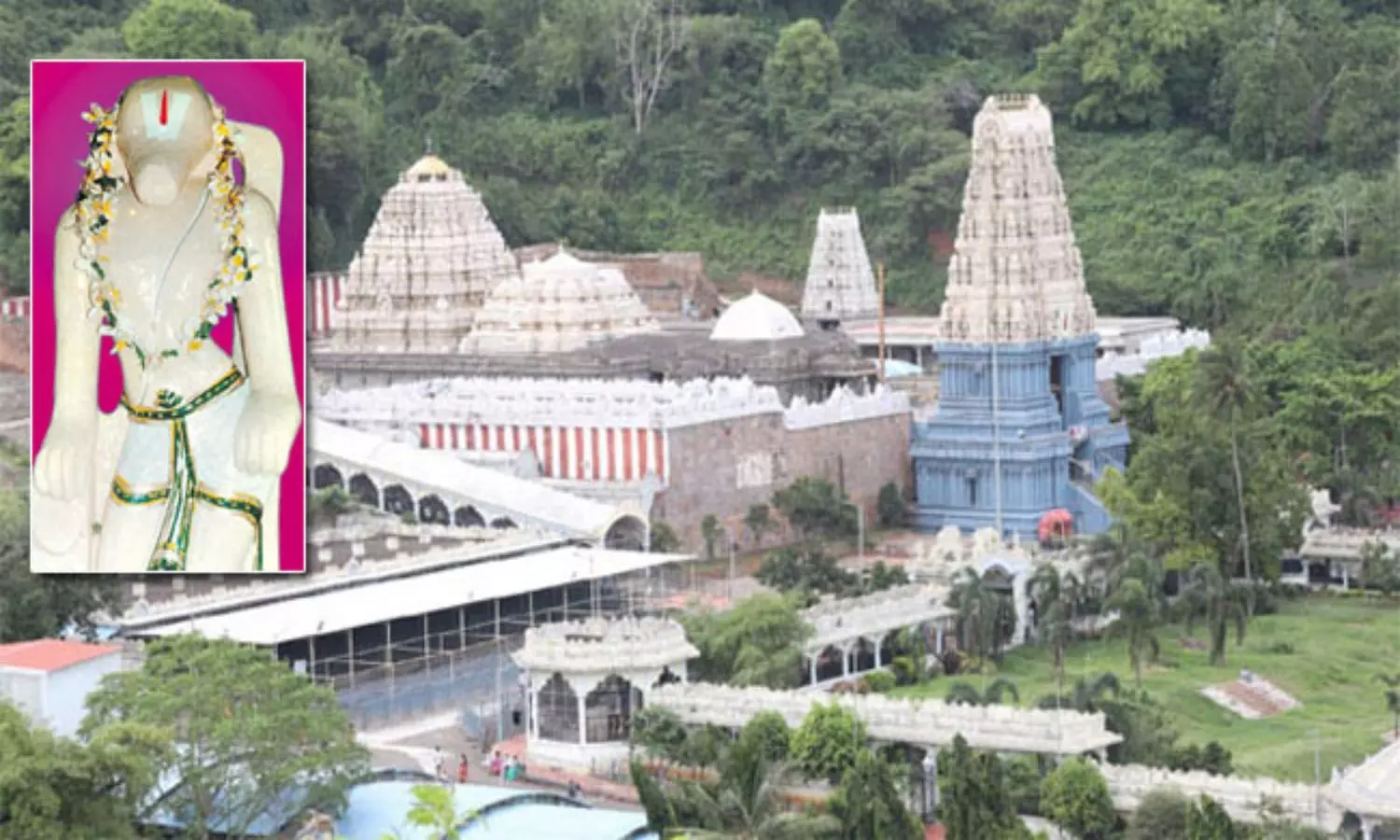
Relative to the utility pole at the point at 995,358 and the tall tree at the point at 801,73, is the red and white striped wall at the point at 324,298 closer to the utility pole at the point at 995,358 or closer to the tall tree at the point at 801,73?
the tall tree at the point at 801,73

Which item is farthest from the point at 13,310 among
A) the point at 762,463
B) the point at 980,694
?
the point at 980,694

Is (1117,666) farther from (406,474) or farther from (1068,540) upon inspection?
(406,474)

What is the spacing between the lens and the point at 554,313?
224 ft

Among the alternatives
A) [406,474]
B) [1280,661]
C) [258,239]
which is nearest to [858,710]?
[1280,661]

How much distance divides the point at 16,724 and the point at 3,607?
7517 millimetres

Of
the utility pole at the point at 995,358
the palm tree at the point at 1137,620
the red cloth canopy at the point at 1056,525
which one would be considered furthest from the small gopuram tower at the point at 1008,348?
the palm tree at the point at 1137,620

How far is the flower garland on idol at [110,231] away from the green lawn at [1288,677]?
15401mm

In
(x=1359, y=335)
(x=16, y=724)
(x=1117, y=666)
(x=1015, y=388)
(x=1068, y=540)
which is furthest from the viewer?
(x=1359, y=335)

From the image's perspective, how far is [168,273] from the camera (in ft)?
94.7

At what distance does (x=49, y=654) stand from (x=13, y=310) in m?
26.2

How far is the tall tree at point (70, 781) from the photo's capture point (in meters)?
34.7

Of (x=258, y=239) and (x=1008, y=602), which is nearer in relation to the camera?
(x=258, y=239)

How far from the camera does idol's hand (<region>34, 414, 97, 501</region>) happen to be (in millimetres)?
29234

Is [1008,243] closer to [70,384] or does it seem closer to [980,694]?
[980,694]
